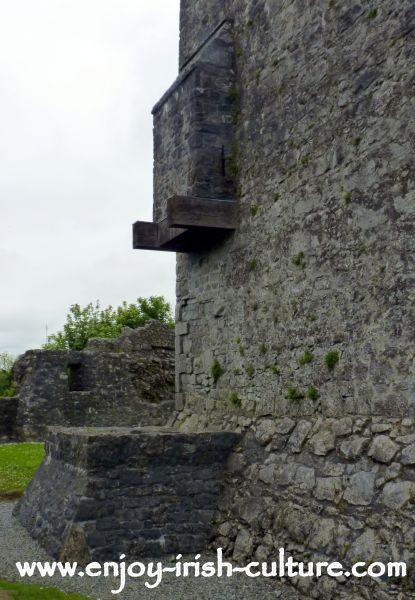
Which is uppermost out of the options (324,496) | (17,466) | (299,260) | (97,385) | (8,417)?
(299,260)

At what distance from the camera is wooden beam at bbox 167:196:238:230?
29.2 ft

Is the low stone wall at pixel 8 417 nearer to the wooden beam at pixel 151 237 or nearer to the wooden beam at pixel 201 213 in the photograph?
the wooden beam at pixel 151 237

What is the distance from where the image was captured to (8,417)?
19.7 m

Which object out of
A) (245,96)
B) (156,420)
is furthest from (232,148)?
(156,420)

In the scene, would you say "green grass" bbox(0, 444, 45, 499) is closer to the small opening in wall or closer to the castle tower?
the small opening in wall

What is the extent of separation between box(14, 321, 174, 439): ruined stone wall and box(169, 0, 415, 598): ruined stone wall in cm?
1054

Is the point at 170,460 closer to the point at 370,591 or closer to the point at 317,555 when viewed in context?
the point at 317,555

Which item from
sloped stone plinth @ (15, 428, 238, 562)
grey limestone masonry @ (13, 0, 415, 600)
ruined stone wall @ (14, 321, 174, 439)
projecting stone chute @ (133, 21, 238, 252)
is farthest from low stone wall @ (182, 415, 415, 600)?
ruined stone wall @ (14, 321, 174, 439)

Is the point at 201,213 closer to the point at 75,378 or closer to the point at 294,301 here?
the point at 294,301

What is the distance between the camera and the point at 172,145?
1006 cm

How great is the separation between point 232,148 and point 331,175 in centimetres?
246

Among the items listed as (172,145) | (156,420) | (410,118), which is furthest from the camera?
(156,420)

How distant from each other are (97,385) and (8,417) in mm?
2521

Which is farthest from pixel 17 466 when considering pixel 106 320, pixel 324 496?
pixel 106 320
